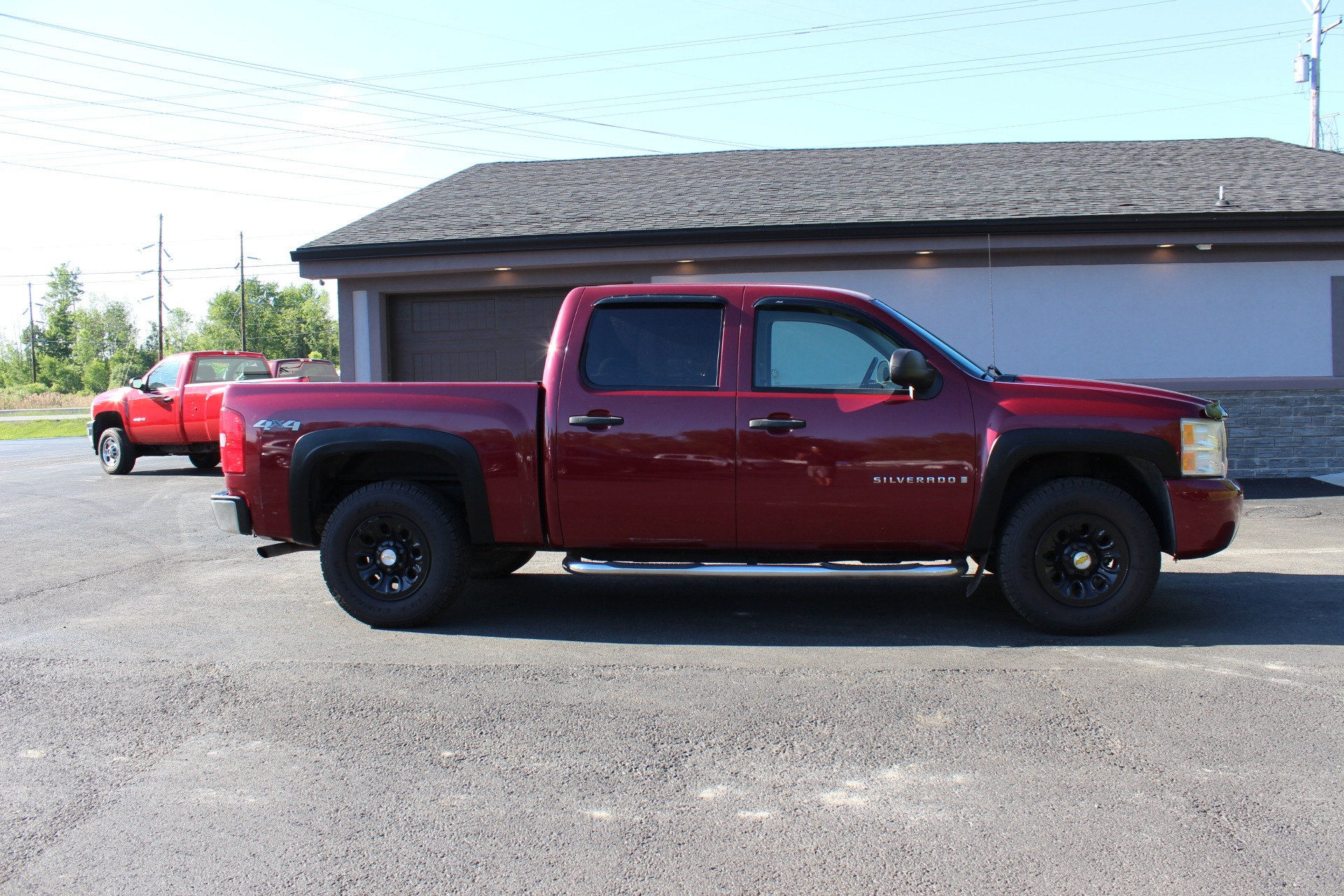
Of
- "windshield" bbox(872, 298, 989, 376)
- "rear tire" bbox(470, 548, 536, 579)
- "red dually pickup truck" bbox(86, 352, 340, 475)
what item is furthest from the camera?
"red dually pickup truck" bbox(86, 352, 340, 475)

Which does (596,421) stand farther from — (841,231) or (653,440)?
(841,231)

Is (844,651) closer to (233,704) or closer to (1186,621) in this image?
(1186,621)

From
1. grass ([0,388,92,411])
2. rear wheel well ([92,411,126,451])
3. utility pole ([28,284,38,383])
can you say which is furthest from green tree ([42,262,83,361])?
rear wheel well ([92,411,126,451])

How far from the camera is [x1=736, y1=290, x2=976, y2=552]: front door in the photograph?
541 centimetres

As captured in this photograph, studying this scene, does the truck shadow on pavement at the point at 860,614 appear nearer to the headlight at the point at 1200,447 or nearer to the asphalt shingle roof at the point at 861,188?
the headlight at the point at 1200,447

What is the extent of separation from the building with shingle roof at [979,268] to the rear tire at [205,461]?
4684 mm

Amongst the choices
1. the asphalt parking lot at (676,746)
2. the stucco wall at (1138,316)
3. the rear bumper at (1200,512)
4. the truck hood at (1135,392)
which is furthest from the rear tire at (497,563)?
the stucco wall at (1138,316)

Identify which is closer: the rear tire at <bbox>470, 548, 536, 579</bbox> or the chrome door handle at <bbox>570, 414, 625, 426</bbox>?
the chrome door handle at <bbox>570, 414, 625, 426</bbox>

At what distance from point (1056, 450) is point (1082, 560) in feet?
2.07

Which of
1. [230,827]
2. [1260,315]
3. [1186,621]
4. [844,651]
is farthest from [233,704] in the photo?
[1260,315]

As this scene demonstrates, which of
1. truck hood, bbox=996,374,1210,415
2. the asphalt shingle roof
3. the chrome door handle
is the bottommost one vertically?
the chrome door handle

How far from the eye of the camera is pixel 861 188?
1430cm

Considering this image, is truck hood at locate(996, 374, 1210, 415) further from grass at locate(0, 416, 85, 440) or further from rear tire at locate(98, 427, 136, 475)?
grass at locate(0, 416, 85, 440)

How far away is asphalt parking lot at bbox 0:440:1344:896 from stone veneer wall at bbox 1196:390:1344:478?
6380mm
